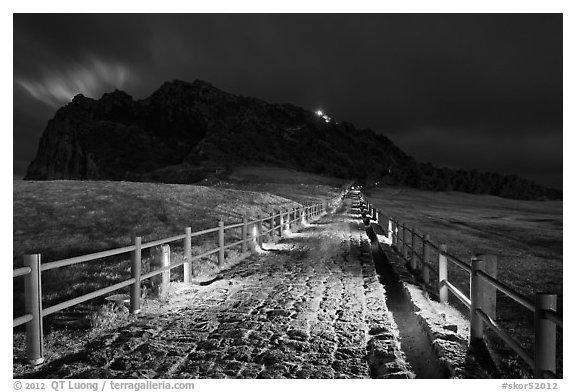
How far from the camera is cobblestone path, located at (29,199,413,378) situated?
4.93 meters

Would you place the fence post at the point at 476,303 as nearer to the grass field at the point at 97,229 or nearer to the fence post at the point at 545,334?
the fence post at the point at 545,334

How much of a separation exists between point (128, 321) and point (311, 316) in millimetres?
3211

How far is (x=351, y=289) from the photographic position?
920 centimetres

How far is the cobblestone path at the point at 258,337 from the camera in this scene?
4930 millimetres

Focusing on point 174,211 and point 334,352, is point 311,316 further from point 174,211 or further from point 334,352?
point 174,211

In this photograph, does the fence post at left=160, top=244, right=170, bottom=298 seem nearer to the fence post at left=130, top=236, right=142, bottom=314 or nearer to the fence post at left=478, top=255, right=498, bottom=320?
the fence post at left=130, top=236, right=142, bottom=314

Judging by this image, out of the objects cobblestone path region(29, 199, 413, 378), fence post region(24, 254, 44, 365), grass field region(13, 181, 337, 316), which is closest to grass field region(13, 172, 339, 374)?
grass field region(13, 181, 337, 316)

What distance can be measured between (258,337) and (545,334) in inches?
148

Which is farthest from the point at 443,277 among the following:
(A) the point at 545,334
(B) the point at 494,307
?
(A) the point at 545,334

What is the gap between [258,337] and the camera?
6.03 metres

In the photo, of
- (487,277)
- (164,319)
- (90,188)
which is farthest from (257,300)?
(90,188)

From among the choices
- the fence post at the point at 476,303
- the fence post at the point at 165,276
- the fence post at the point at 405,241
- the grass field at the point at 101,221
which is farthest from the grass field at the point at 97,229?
the fence post at the point at 405,241

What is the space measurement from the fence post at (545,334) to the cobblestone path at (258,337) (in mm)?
1548

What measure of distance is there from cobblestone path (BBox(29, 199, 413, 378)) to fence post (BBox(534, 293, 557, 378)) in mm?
1548
